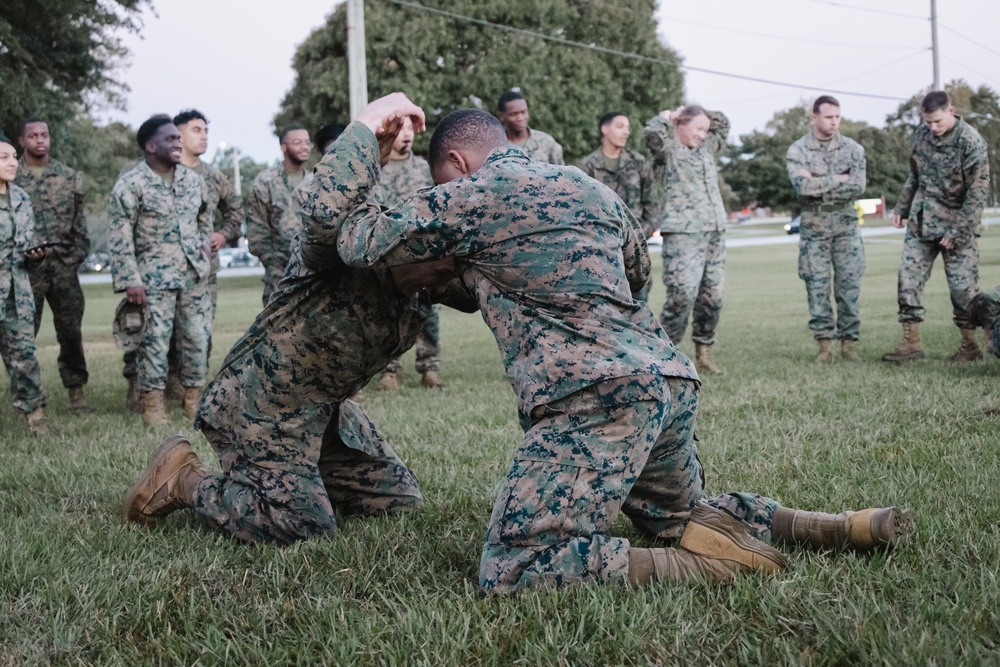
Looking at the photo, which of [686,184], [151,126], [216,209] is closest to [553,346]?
[151,126]

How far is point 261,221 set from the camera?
9.44 meters

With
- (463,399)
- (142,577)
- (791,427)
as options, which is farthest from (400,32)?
(142,577)

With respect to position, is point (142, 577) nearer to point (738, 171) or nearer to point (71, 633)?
point (71, 633)

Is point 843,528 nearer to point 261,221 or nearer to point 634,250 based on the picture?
point 634,250

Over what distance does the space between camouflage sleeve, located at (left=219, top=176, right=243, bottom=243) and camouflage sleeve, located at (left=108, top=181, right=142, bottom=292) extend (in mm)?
1744

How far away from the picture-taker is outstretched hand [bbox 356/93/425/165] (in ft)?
11.2

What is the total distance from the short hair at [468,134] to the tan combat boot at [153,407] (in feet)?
14.8

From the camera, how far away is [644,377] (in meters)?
3.07

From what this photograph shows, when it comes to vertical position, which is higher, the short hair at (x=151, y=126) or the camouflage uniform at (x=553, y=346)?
the short hair at (x=151, y=126)

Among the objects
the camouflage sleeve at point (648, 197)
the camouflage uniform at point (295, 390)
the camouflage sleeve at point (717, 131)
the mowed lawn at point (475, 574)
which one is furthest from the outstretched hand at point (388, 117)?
the camouflage sleeve at point (717, 131)

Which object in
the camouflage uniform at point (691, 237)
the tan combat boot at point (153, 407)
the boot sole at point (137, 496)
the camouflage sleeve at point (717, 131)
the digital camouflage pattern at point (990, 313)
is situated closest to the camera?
the boot sole at point (137, 496)

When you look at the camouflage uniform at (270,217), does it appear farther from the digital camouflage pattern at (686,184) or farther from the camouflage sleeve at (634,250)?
the camouflage sleeve at (634,250)

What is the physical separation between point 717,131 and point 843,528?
6.89 meters

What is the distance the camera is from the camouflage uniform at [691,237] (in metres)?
8.85
